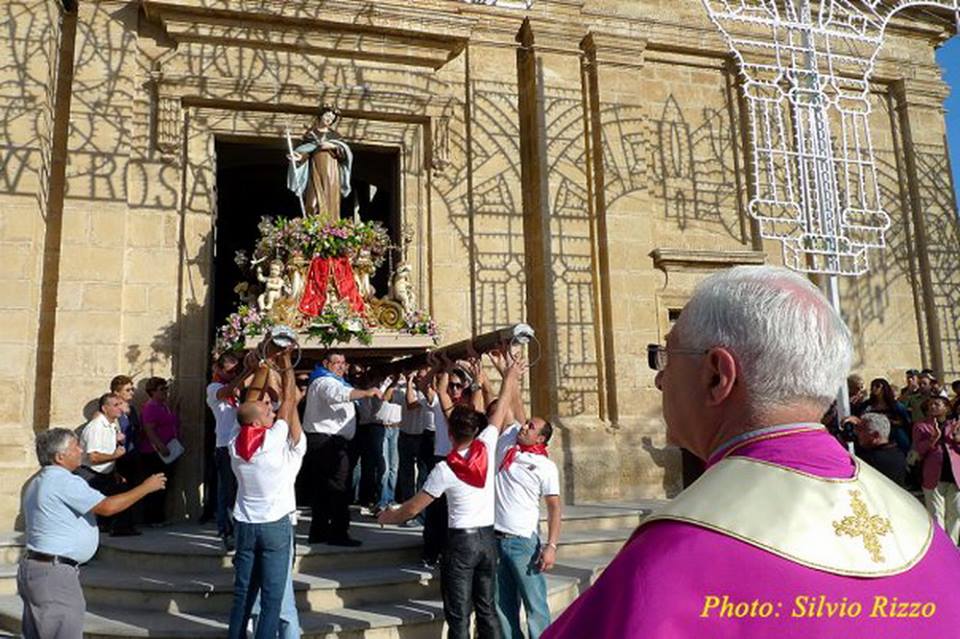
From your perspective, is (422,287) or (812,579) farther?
(422,287)

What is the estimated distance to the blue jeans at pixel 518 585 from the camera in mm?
4957

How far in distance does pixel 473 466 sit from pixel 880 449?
4.16m

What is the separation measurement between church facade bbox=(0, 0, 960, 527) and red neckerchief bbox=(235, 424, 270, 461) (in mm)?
4959

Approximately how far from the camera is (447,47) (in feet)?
37.1

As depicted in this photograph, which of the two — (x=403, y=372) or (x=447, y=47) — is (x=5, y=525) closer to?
(x=403, y=372)

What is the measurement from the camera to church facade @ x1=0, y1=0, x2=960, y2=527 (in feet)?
31.1

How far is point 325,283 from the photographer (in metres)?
8.98

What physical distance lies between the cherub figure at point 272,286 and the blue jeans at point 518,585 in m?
4.72

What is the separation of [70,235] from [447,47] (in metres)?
5.64

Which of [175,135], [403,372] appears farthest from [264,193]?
[403,372]

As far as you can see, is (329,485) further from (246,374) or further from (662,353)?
(662,353)

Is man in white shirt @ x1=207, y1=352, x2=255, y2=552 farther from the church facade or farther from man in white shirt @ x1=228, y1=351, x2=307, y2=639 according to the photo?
the church facade

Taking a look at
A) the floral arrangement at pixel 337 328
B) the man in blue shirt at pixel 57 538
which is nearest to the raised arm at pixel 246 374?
the man in blue shirt at pixel 57 538

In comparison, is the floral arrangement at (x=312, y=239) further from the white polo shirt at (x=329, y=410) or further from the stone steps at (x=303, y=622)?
the stone steps at (x=303, y=622)
